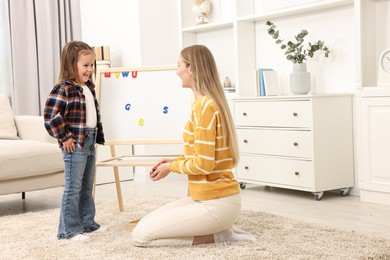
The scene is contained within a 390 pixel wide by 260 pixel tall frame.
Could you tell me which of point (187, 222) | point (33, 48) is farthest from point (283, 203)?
point (33, 48)

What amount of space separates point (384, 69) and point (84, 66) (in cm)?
185

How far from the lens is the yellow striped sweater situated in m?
2.39

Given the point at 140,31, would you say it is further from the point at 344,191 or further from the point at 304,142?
the point at 344,191

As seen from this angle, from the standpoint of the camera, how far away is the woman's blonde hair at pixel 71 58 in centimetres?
275

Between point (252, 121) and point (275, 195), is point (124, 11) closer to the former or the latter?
point (252, 121)

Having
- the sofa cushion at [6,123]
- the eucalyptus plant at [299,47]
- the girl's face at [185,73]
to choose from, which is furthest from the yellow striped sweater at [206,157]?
the sofa cushion at [6,123]

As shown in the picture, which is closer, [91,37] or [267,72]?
[267,72]

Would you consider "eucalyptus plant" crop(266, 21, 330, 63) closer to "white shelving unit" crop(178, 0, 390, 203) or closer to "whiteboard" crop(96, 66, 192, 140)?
"white shelving unit" crop(178, 0, 390, 203)

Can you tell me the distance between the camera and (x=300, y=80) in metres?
3.96

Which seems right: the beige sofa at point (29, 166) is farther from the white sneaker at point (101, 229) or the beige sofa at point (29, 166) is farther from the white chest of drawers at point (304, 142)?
the white chest of drawers at point (304, 142)

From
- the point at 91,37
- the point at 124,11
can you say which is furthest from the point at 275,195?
the point at 91,37

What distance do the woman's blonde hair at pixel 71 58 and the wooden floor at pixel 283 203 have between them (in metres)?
1.31

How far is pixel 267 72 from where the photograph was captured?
4.20 meters

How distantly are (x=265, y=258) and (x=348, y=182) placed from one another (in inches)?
69.1
